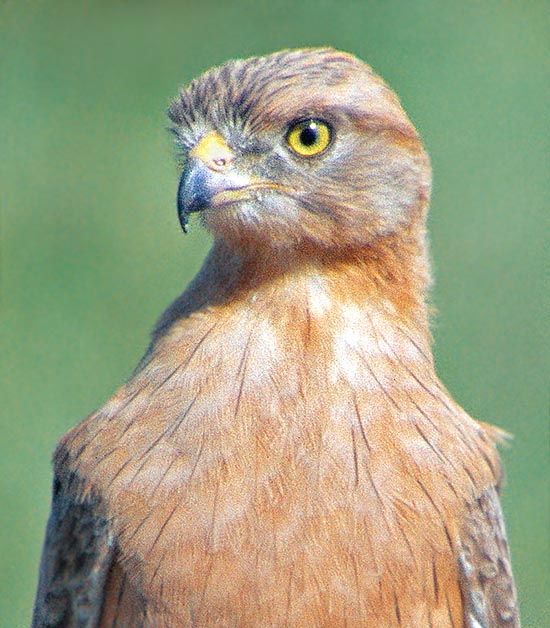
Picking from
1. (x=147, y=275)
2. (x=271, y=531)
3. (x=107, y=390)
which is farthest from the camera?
(x=147, y=275)

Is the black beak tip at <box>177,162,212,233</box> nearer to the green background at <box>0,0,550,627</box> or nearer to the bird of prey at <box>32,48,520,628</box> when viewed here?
the bird of prey at <box>32,48,520,628</box>

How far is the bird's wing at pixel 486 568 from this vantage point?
4785 millimetres

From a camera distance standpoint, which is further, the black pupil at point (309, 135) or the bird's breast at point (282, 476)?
the black pupil at point (309, 135)

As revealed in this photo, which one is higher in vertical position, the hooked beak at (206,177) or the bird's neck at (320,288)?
the hooked beak at (206,177)

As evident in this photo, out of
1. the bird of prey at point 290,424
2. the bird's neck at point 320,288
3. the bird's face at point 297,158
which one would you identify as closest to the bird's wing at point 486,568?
the bird of prey at point 290,424

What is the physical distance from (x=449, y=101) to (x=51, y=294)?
3.89 meters

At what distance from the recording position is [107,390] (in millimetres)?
10289

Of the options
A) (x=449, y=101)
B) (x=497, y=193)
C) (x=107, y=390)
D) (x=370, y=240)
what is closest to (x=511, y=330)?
(x=497, y=193)

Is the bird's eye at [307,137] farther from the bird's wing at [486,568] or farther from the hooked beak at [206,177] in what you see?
the bird's wing at [486,568]

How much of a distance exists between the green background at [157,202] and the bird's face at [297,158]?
4933mm

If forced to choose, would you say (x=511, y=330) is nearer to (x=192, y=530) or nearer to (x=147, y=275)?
(x=147, y=275)

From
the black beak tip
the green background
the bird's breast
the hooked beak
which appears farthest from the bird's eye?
the green background

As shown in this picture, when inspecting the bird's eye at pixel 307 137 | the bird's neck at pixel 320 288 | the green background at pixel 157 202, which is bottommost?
the bird's neck at pixel 320 288

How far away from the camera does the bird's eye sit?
4.94 metres
